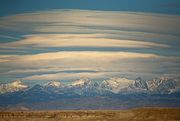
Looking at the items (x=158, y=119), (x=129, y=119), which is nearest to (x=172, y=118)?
(x=158, y=119)

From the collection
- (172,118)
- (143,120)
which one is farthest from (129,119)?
(172,118)

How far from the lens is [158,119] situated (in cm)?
19725

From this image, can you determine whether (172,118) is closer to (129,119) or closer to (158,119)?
(158,119)

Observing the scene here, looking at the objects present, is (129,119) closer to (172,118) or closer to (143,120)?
(143,120)

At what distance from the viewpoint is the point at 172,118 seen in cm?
19750

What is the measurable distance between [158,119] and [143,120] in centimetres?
707

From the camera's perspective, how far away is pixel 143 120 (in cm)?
19612

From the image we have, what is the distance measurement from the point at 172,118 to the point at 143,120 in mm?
13496

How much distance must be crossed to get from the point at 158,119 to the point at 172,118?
6448mm

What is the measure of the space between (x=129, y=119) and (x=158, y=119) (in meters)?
13.2

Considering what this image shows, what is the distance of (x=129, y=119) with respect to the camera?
7844 inches

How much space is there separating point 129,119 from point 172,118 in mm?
19558
